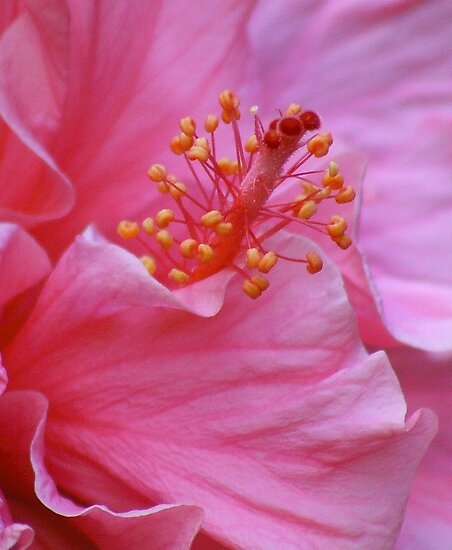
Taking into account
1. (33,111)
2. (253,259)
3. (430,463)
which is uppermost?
(33,111)

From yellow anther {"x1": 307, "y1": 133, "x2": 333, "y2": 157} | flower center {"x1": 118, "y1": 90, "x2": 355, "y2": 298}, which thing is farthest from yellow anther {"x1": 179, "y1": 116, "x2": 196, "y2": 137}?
yellow anther {"x1": 307, "y1": 133, "x2": 333, "y2": 157}

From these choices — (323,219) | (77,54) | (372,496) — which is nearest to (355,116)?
(323,219)

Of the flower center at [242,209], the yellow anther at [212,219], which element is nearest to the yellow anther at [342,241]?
the flower center at [242,209]

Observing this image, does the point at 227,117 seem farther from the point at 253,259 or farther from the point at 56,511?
the point at 56,511

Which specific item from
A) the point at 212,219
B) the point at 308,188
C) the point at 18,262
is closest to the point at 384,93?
the point at 308,188

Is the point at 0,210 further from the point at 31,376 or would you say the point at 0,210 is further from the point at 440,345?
the point at 440,345

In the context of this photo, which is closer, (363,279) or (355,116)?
(363,279)

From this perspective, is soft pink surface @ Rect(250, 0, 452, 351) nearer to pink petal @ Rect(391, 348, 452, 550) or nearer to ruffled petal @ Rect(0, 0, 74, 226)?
pink petal @ Rect(391, 348, 452, 550)
